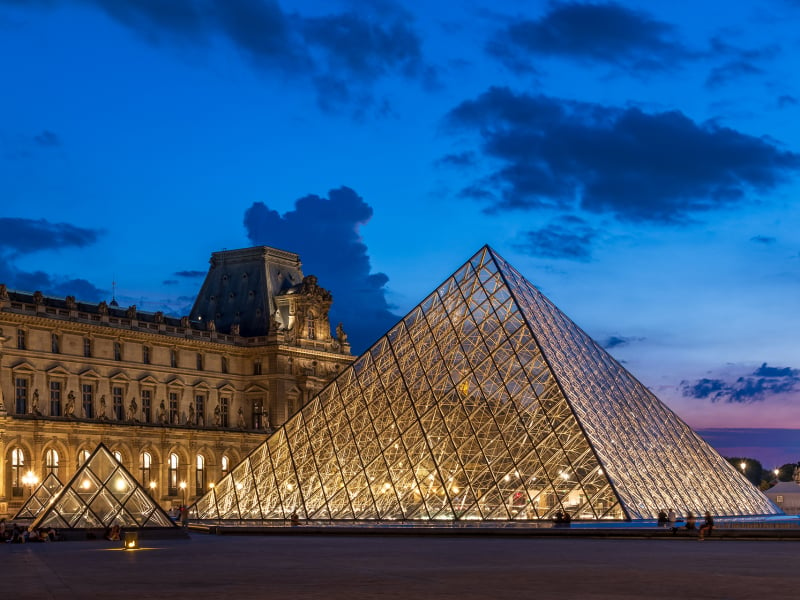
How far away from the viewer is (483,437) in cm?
4438

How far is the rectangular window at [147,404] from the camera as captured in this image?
87.0m

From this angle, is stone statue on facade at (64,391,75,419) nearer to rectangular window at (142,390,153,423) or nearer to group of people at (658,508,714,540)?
rectangular window at (142,390,153,423)

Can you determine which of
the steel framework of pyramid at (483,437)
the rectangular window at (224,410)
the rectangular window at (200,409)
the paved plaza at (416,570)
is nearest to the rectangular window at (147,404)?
the rectangular window at (200,409)

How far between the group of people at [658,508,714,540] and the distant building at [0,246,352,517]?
4105 centimetres

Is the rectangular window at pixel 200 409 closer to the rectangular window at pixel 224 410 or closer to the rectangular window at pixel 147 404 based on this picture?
the rectangular window at pixel 224 410

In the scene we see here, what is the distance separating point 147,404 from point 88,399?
5.30 m

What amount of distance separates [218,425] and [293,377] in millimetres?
6967

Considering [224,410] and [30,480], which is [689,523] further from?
[224,410]

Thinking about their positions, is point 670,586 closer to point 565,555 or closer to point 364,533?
point 565,555

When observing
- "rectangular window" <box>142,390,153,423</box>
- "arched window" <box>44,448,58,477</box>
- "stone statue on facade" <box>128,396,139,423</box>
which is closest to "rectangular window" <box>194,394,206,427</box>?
"rectangular window" <box>142,390,153,423</box>

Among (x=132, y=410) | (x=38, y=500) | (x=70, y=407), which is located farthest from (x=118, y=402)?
(x=38, y=500)

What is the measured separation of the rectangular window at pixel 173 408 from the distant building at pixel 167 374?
0.13 m

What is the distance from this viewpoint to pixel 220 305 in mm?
102125

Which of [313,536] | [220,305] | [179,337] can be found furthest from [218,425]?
[313,536]
